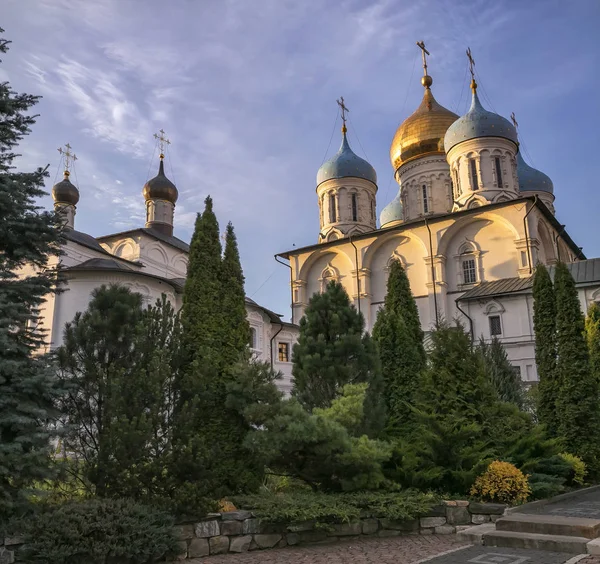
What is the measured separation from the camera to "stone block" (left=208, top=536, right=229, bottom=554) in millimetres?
6494

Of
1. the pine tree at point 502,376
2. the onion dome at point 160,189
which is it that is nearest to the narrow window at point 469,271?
the pine tree at point 502,376

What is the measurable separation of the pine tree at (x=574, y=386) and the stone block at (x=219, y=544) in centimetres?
788

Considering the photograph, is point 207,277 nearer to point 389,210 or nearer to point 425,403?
point 425,403

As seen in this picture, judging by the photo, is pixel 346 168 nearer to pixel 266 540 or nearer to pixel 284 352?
pixel 284 352

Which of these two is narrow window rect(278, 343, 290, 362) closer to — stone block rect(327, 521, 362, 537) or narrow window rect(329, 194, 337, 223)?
narrow window rect(329, 194, 337, 223)

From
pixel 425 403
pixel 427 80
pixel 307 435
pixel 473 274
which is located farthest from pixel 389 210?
pixel 307 435

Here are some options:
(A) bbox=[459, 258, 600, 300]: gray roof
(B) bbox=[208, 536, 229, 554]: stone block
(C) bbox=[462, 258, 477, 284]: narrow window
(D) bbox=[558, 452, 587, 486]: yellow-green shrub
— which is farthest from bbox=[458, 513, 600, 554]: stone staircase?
(C) bbox=[462, 258, 477, 284]: narrow window

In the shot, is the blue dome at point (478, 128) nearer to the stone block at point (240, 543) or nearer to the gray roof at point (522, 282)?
the gray roof at point (522, 282)

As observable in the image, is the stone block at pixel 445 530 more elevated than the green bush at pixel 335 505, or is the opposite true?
the green bush at pixel 335 505

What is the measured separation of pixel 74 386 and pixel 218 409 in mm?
1882

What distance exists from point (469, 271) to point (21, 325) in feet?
83.9

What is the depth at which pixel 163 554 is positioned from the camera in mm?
6059

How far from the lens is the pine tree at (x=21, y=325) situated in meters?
5.91

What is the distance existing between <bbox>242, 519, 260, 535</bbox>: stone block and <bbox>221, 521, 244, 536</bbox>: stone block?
4 centimetres
